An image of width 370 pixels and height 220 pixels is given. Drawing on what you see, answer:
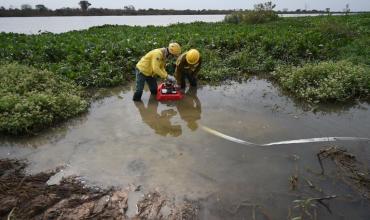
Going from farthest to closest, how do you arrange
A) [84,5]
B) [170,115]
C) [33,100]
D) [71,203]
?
[84,5] < [170,115] < [33,100] < [71,203]

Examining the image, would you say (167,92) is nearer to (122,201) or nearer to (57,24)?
(122,201)

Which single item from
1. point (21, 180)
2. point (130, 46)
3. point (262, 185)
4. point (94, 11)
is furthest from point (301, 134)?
point (94, 11)

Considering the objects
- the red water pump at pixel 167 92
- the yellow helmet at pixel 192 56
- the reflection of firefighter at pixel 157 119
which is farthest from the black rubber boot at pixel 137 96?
the yellow helmet at pixel 192 56

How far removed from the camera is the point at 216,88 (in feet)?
32.0

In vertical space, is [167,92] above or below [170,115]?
above

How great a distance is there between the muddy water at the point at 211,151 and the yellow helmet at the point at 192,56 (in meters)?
0.99

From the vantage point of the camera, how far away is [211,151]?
5980 millimetres

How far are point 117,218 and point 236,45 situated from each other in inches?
410

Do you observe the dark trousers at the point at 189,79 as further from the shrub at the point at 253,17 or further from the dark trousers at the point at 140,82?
the shrub at the point at 253,17

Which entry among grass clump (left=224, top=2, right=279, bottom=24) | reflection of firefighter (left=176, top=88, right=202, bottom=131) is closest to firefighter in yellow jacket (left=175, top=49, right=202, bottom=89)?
reflection of firefighter (left=176, top=88, right=202, bottom=131)


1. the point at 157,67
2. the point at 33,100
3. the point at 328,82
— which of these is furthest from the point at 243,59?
the point at 33,100

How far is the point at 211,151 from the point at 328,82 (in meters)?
4.31

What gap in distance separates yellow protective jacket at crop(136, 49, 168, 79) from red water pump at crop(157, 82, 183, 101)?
386 millimetres

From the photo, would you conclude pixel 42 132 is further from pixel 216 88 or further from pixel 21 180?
pixel 216 88
